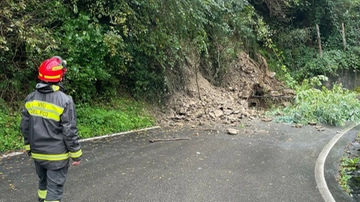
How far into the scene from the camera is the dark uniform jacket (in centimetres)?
370

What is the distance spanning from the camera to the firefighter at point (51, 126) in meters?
3.71

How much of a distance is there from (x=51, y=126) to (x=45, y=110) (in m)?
0.20

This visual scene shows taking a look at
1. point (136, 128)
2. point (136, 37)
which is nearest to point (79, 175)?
point (136, 128)

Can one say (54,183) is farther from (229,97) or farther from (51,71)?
(229,97)

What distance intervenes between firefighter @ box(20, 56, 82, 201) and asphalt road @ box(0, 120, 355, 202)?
3.79ft

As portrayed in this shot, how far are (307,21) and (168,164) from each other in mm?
21164

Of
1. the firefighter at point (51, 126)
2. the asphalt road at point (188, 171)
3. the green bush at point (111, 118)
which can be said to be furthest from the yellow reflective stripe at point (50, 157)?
the green bush at point (111, 118)

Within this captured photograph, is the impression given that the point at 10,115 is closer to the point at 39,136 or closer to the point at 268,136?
the point at 39,136

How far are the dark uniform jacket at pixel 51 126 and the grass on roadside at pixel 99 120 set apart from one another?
3955 millimetres

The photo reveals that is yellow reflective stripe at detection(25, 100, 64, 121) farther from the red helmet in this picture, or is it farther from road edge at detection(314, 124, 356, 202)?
road edge at detection(314, 124, 356, 202)

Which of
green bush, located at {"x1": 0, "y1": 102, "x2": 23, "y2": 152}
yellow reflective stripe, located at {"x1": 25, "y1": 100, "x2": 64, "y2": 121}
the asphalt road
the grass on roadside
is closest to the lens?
yellow reflective stripe, located at {"x1": 25, "y1": 100, "x2": 64, "y2": 121}

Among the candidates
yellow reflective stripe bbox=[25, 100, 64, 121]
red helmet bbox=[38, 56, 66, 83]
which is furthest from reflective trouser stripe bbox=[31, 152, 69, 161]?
red helmet bbox=[38, 56, 66, 83]

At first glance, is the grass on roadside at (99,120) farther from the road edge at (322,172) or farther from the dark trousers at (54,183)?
the road edge at (322,172)

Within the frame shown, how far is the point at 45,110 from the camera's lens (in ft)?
12.2
